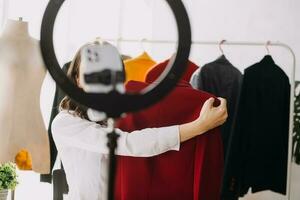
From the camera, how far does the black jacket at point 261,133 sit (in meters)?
1.50

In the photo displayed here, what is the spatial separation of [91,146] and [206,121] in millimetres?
348

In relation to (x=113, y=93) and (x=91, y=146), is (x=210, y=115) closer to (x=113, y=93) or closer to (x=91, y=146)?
(x=91, y=146)

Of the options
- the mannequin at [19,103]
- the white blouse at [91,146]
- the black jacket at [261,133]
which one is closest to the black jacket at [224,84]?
the black jacket at [261,133]

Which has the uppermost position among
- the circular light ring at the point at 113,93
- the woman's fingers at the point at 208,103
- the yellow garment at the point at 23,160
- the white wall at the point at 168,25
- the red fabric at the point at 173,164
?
the white wall at the point at 168,25

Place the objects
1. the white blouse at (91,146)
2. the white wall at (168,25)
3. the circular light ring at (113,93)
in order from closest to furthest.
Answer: the circular light ring at (113,93)
the white blouse at (91,146)
the white wall at (168,25)

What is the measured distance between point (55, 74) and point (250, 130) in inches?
47.5

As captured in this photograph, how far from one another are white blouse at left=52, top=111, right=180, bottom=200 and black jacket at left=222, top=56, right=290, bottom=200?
0.46 metres

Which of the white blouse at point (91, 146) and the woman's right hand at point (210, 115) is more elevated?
the woman's right hand at point (210, 115)

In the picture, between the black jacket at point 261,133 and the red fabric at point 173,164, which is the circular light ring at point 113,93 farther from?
the black jacket at point 261,133

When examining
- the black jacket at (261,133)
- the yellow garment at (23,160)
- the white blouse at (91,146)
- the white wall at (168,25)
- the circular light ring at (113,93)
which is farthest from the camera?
the white wall at (168,25)

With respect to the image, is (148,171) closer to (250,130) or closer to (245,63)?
(250,130)

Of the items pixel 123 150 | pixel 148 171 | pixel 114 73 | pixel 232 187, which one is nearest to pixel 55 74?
pixel 114 73

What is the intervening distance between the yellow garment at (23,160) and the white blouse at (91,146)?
553 millimetres

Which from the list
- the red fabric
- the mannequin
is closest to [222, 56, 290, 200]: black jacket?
the red fabric
